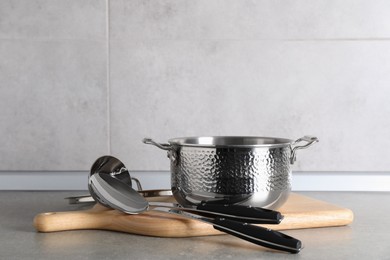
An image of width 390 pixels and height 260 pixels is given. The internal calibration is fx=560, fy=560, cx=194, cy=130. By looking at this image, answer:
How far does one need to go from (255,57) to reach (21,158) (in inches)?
21.7

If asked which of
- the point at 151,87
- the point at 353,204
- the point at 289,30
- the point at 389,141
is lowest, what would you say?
the point at 353,204

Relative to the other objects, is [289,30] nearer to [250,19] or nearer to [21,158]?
[250,19]

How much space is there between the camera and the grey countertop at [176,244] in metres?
0.66

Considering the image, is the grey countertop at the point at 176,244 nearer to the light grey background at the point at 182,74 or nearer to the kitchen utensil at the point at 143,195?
the kitchen utensil at the point at 143,195

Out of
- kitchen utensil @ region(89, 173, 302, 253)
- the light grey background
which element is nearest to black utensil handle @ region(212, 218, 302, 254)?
kitchen utensil @ region(89, 173, 302, 253)

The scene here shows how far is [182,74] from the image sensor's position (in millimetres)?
1208

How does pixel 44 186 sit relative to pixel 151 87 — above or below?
below

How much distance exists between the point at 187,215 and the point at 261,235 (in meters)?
0.12

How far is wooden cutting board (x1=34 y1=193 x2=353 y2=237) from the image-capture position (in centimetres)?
75

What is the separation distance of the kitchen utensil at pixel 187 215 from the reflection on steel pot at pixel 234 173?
4 centimetres

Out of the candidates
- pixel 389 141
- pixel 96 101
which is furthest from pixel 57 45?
pixel 389 141

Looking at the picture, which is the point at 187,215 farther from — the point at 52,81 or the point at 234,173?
the point at 52,81

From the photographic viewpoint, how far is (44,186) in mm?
1217

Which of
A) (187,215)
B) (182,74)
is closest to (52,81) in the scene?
(182,74)
